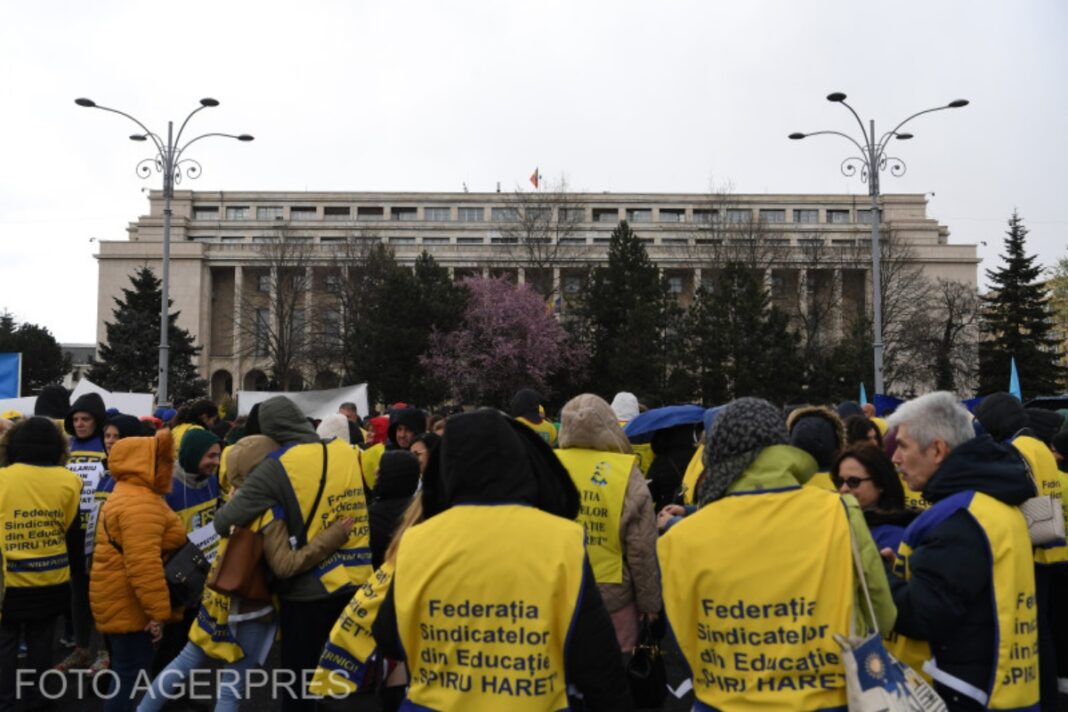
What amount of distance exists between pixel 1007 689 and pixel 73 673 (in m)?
6.44

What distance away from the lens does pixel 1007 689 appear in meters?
2.97

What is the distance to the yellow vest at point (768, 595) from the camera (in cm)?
261

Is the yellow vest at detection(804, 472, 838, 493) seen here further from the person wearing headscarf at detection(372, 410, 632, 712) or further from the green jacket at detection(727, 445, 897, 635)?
the person wearing headscarf at detection(372, 410, 632, 712)

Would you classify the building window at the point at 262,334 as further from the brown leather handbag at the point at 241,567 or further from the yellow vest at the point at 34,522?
the brown leather handbag at the point at 241,567

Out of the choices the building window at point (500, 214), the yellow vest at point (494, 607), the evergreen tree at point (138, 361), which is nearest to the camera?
the yellow vest at point (494, 607)

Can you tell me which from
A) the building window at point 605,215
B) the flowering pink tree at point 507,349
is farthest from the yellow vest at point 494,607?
the building window at point 605,215

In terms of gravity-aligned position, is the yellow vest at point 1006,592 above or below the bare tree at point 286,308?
below

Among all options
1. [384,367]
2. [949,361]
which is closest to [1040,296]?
[949,361]

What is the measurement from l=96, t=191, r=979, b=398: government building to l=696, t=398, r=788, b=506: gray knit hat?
1856 inches

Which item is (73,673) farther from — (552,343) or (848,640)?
(552,343)

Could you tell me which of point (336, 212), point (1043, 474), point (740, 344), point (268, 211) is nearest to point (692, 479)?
point (1043, 474)

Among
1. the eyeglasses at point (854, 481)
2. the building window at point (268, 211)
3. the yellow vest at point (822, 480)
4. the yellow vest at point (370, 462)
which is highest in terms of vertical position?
the building window at point (268, 211)

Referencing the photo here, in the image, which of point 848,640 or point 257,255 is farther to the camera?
point 257,255

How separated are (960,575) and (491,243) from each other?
7003 cm
